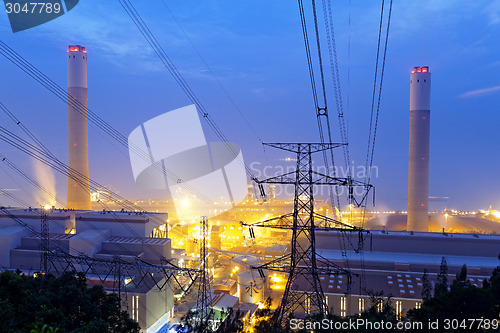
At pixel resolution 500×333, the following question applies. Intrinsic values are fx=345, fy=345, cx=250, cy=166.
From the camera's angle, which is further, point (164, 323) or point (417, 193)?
point (417, 193)

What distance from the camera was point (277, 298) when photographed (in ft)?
39.0

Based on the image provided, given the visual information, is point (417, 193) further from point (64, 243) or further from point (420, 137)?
point (64, 243)

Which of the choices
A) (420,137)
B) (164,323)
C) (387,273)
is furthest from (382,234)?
(164,323)

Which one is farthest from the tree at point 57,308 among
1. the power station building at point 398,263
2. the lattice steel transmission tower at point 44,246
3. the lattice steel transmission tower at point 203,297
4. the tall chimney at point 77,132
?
the tall chimney at point 77,132

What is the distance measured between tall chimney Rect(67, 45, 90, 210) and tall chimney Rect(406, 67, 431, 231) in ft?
58.7

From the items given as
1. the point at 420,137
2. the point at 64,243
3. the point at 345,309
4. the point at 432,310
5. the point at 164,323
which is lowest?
the point at 164,323

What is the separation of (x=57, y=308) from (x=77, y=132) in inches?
629

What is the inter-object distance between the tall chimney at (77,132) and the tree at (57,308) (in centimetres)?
1411

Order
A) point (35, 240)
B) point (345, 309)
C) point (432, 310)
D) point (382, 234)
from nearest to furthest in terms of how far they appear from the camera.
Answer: point (432, 310)
point (345, 309)
point (35, 240)
point (382, 234)

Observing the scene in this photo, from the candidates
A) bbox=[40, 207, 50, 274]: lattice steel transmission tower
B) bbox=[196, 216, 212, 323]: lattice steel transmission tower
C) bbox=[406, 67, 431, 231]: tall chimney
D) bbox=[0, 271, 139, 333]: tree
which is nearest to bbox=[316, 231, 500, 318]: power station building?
bbox=[196, 216, 212, 323]: lattice steel transmission tower

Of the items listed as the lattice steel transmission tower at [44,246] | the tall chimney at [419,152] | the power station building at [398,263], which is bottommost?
the power station building at [398,263]

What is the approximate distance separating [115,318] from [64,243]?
31.8ft

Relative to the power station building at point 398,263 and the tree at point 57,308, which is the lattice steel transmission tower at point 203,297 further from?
the power station building at point 398,263

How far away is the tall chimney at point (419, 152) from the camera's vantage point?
752 inches
